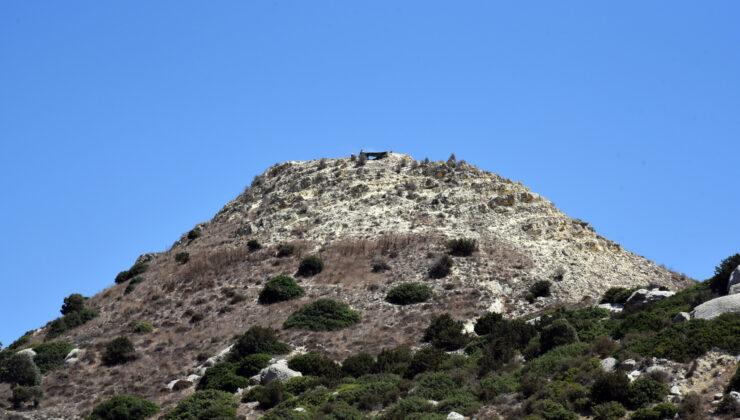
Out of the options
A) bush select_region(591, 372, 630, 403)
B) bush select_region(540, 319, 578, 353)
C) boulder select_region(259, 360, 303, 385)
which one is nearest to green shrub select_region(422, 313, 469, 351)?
bush select_region(540, 319, 578, 353)

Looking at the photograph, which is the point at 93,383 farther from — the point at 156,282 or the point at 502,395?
the point at 502,395

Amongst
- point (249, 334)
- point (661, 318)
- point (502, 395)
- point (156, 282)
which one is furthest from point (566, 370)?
point (156, 282)

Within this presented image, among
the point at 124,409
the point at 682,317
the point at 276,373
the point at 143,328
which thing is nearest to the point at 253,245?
the point at 143,328

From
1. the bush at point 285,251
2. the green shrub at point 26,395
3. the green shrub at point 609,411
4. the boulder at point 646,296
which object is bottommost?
the green shrub at point 609,411

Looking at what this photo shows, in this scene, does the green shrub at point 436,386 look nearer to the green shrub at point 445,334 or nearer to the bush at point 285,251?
the green shrub at point 445,334

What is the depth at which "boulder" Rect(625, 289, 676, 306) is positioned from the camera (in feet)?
139

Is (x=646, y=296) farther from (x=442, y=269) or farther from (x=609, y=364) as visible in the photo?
(x=442, y=269)

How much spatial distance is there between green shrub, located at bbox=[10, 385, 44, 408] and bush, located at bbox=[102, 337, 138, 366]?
554 cm

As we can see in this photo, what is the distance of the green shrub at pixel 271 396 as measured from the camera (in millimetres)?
38531

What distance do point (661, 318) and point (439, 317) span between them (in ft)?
47.5

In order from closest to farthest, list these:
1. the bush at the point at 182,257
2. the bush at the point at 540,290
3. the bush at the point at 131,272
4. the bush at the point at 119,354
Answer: the bush at the point at 119,354 → the bush at the point at 540,290 → the bush at the point at 182,257 → the bush at the point at 131,272

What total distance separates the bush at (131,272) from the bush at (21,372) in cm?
2292

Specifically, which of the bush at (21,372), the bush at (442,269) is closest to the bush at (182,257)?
the bush at (21,372)

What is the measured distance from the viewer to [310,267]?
60.3m
